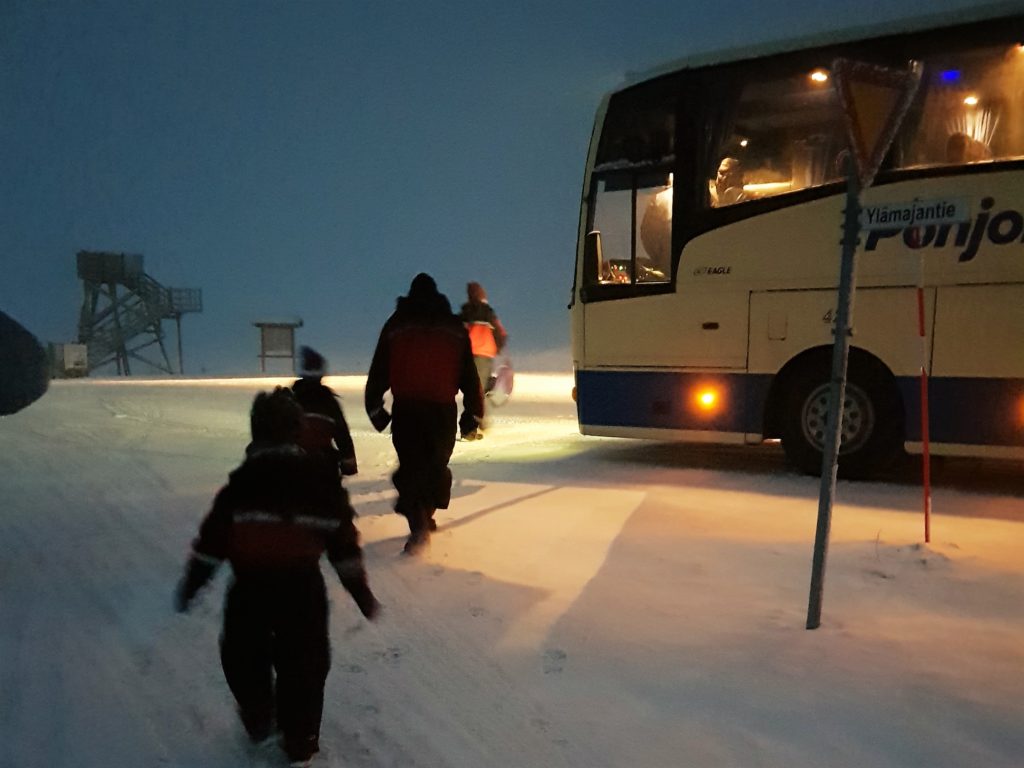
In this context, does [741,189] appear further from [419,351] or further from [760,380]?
[419,351]

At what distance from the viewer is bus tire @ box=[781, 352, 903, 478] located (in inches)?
284

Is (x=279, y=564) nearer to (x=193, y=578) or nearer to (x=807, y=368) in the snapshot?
(x=193, y=578)

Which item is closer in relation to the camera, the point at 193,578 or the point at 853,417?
the point at 193,578

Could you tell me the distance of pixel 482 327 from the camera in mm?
10055

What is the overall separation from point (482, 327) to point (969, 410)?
5584 mm

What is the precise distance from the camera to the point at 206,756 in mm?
2754

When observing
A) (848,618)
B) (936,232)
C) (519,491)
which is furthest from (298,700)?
(936,232)

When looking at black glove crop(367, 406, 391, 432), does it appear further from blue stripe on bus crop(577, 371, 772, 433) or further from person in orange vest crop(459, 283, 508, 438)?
person in orange vest crop(459, 283, 508, 438)

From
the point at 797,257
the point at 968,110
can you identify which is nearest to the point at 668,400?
the point at 797,257

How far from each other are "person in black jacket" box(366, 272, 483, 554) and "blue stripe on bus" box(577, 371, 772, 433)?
3411 millimetres

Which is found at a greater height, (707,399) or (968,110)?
(968,110)

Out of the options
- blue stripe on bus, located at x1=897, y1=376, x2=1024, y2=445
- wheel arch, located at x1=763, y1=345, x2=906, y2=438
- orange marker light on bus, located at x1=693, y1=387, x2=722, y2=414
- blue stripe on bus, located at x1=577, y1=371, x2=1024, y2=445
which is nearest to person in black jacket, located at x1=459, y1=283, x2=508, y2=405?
blue stripe on bus, located at x1=577, y1=371, x2=1024, y2=445

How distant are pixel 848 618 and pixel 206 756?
120 inches

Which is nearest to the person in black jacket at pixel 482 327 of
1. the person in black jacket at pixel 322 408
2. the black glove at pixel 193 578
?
the person in black jacket at pixel 322 408
